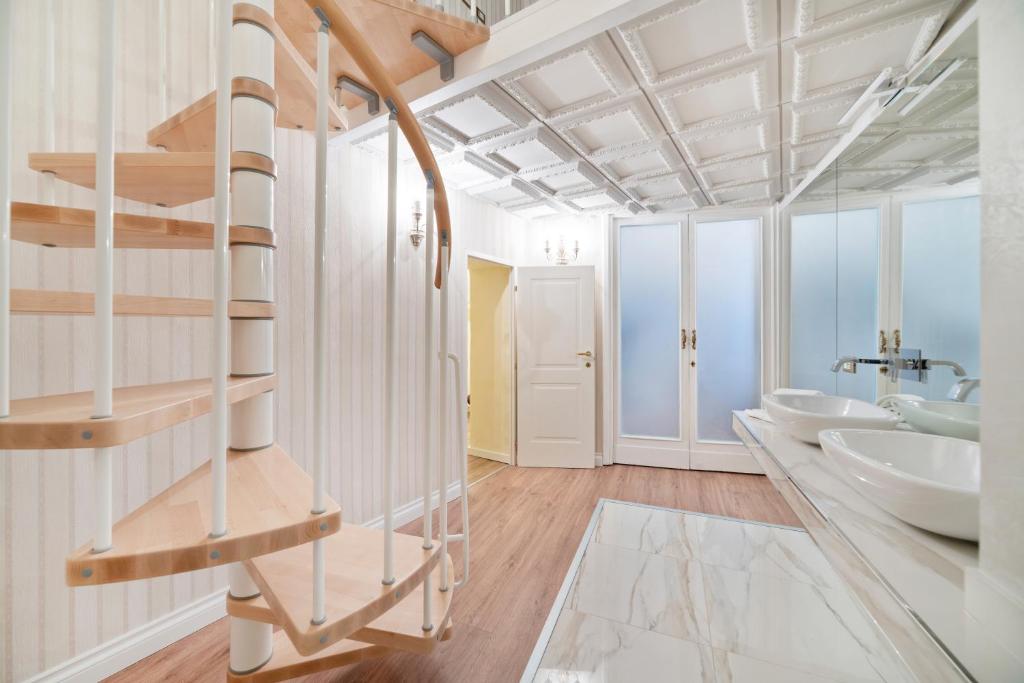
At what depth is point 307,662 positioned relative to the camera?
122 cm

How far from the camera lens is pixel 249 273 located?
3.38 ft

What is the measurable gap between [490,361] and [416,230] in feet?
6.28

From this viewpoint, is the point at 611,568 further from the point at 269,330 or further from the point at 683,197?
the point at 683,197

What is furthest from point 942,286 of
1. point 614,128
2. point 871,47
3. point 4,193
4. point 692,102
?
point 4,193

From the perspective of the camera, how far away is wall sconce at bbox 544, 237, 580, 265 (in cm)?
420

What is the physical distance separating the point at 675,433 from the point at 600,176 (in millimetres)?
2618

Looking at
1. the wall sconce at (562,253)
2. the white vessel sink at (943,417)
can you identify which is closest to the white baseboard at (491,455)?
the wall sconce at (562,253)

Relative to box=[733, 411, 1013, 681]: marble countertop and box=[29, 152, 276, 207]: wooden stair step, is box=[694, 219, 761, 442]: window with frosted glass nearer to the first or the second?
box=[733, 411, 1013, 681]: marble countertop

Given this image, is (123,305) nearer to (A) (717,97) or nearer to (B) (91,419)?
(B) (91,419)

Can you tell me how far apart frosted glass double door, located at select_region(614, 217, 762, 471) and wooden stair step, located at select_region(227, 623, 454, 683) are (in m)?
3.31

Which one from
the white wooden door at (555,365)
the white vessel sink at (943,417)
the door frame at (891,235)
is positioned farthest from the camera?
the white wooden door at (555,365)

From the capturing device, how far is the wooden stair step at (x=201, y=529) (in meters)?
0.62

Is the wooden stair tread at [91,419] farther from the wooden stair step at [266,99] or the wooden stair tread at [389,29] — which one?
the wooden stair tread at [389,29]

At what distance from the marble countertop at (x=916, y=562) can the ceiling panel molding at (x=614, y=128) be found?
77.3 inches
